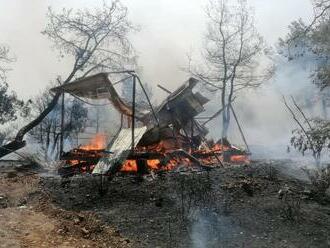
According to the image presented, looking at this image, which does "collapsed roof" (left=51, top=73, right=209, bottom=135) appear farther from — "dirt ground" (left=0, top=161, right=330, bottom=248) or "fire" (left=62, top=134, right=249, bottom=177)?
"dirt ground" (left=0, top=161, right=330, bottom=248)

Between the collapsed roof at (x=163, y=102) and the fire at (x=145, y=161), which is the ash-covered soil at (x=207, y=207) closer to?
the fire at (x=145, y=161)

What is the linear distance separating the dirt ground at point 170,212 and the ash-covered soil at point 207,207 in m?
0.02

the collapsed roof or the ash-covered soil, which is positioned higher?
the collapsed roof

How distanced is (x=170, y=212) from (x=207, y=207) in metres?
0.86

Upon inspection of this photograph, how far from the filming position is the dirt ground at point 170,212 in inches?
314

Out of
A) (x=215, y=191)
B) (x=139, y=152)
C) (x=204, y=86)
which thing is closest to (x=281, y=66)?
(x=204, y=86)

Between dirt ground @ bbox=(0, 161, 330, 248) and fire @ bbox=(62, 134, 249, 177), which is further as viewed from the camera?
fire @ bbox=(62, 134, 249, 177)

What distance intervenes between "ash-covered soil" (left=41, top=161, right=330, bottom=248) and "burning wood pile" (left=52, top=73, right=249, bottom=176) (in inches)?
36.8

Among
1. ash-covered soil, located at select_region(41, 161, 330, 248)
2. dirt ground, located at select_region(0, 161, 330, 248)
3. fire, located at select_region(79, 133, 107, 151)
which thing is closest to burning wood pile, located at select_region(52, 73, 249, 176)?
fire, located at select_region(79, 133, 107, 151)

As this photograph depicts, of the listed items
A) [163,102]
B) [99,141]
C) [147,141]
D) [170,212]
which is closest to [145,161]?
[147,141]

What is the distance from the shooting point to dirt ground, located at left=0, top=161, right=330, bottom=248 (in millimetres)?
7988

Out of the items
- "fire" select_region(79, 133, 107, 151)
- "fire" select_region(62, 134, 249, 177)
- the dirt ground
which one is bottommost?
the dirt ground

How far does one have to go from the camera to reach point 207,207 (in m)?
9.35

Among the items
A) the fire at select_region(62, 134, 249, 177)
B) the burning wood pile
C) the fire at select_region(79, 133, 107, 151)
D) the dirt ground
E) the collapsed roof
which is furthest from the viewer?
the fire at select_region(79, 133, 107, 151)
